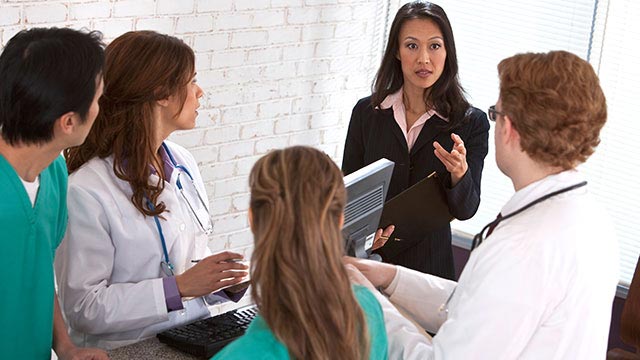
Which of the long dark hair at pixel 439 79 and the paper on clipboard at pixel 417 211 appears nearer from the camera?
the paper on clipboard at pixel 417 211

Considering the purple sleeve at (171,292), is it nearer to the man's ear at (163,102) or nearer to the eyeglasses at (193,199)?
the eyeglasses at (193,199)

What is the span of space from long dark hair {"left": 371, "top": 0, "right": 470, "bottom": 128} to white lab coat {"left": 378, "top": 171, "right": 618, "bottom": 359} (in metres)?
1.41

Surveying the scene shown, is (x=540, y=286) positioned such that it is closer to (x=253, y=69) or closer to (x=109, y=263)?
(x=109, y=263)

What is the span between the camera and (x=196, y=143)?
13.4 ft

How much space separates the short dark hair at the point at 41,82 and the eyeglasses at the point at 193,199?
1.89 ft

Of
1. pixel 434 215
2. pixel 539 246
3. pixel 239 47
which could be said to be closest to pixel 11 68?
pixel 539 246

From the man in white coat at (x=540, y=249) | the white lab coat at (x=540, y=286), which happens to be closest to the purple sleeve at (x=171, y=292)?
the man in white coat at (x=540, y=249)

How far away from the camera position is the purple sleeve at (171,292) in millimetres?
2516

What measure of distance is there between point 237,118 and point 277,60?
1.08 feet

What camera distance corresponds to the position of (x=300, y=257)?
167cm

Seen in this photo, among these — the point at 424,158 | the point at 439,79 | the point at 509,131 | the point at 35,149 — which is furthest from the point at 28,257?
the point at 439,79

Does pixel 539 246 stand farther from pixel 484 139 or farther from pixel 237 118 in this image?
pixel 237 118

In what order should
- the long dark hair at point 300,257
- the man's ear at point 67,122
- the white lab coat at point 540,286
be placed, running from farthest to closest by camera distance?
the man's ear at point 67,122
the white lab coat at point 540,286
the long dark hair at point 300,257

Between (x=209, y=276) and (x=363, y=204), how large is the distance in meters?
0.43
